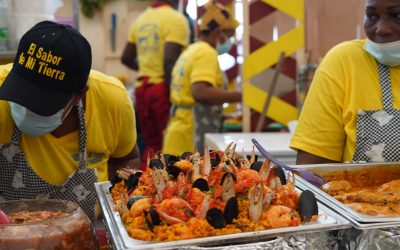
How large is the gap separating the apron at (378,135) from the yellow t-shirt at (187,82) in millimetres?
1920

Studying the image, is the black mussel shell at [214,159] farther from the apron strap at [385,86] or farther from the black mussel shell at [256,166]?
the apron strap at [385,86]

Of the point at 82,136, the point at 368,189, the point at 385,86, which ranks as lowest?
the point at 368,189

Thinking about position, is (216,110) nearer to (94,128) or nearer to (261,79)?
(261,79)

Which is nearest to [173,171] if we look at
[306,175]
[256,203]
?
[256,203]

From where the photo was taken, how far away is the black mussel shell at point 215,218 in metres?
1.02

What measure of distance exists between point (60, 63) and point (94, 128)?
37cm

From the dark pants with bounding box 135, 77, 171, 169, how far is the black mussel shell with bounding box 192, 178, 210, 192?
3.12 meters

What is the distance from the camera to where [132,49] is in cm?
480

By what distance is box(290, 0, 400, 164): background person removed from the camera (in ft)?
5.81

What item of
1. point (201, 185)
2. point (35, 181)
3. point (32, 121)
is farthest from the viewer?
point (35, 181)

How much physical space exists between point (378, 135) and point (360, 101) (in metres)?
0.14

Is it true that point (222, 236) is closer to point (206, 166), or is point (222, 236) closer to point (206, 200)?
point (206, 200)

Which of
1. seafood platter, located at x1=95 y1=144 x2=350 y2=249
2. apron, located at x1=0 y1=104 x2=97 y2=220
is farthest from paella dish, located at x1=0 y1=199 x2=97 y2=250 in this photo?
apron, located at x1=0 y1=104 x2=97 y2=220

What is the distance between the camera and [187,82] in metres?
3.77
